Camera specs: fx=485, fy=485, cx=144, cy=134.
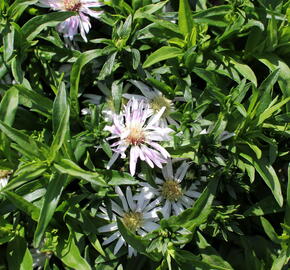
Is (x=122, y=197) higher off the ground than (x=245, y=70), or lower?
lower

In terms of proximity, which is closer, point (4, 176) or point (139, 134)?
point (139, 134)

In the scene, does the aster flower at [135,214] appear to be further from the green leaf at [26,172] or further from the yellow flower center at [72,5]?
the yellow flower center at [72,5]

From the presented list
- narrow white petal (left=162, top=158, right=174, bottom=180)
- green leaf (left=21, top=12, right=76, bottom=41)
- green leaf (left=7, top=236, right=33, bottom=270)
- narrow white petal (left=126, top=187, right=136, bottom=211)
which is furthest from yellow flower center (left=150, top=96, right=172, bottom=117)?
green leaf (left=7, top=236, right=33, bottom=270)

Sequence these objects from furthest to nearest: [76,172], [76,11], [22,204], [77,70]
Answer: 1. [76,11]
2. [77,70]
3. [22,204]
4. [76,172]

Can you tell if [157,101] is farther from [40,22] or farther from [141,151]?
[40,22]

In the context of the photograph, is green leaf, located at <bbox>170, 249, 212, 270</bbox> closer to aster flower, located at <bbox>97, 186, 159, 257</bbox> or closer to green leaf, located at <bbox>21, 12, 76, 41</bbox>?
aster flower, located at <bbox>97, 186, 159, 257</bbox>

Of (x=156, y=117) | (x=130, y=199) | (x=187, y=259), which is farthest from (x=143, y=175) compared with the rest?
(x=187, y=259)
